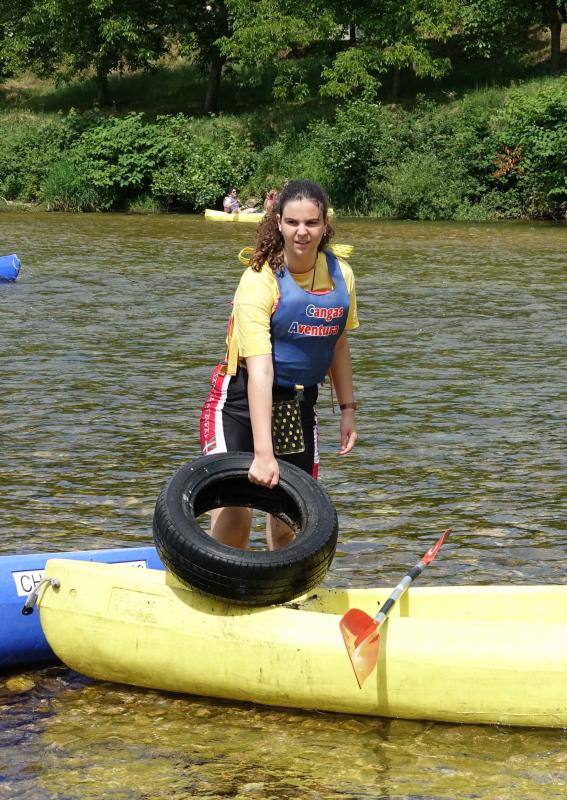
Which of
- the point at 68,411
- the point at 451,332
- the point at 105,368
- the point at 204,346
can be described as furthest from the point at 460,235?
the point at 68,411

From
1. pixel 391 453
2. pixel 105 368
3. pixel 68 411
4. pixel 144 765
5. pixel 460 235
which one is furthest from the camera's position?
pixel 460 235

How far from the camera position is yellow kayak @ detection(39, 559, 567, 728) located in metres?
4.87

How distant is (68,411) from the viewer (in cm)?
1043

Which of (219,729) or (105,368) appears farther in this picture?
(105,368)

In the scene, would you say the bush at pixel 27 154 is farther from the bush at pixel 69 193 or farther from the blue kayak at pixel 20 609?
the blue kayak at pixel 20 609

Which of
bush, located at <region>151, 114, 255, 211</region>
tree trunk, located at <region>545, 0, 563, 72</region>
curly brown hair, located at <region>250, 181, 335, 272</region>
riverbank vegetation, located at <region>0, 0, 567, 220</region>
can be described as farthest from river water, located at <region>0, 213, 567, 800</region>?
tree trunk, located at <region>545, 0, 563, 72</region>

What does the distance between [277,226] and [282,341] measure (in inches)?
18.7

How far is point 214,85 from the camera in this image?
156ft

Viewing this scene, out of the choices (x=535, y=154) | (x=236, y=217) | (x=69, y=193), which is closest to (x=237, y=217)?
(x=236, y=217)

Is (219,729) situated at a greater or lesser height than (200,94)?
lesser

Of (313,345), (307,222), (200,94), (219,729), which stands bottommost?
(219,729)

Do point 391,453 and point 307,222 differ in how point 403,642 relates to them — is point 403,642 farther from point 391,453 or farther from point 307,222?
point 391,453

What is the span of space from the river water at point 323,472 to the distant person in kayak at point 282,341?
3.62 ft

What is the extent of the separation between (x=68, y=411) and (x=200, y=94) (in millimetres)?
42280
